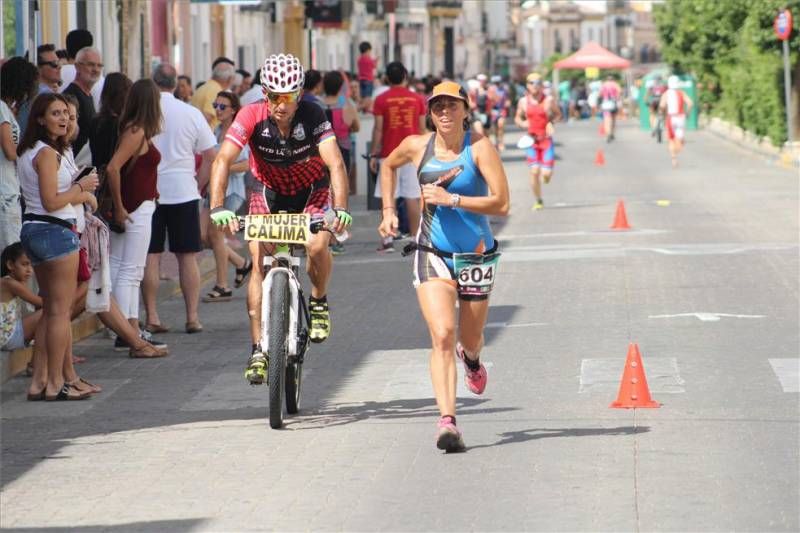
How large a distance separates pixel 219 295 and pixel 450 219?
754 cm

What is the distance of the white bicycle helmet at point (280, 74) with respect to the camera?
34.2ft

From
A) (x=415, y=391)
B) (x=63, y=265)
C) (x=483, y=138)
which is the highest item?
(x=483, y=138)

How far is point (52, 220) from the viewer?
11.6m

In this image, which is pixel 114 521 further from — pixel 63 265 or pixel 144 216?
pixel 144 216

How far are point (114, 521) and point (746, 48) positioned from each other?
42.2 metres

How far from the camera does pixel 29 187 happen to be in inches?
460

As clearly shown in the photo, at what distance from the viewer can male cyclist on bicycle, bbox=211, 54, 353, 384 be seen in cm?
1046

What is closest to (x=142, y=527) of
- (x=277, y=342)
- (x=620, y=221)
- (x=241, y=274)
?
(x=277, y=342)

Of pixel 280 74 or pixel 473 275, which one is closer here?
pixel 473 275

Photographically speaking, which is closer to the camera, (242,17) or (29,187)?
(29,187)

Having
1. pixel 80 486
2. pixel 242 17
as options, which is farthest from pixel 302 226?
pixel 242 17

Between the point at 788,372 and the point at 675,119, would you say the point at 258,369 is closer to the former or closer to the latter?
the point at 788,372

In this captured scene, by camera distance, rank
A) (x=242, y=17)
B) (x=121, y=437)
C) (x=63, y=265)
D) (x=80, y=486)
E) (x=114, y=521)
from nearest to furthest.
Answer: (x=114, y=521)
(x=80, y=486)
(x=121, y=437)
(x=63, y=265)
(x=242, y=17)

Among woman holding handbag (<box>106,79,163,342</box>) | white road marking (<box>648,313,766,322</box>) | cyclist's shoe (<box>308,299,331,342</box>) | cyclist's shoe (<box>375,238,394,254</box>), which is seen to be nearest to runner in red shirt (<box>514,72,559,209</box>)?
cyclist's shoe (<box>375,238,394,254</box>)
